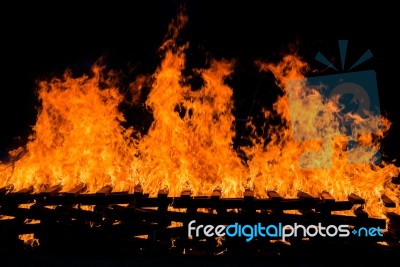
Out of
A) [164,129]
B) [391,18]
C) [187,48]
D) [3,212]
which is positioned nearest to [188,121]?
[164,129]

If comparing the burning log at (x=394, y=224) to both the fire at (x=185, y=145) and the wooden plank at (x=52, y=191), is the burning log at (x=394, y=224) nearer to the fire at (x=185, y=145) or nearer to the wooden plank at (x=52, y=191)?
the fire at (x=185, y=145)

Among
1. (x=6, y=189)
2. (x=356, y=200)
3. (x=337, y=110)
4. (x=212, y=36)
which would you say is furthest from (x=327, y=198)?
(x=212, y=36)

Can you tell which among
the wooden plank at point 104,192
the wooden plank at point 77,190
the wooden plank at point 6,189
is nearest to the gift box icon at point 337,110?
the wooden plank at point 104,192

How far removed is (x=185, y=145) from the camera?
5926 mm

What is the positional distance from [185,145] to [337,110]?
339cm

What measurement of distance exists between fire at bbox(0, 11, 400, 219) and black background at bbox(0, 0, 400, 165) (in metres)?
0.30

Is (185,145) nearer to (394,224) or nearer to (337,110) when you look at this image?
(394,224)

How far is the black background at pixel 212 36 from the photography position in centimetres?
746

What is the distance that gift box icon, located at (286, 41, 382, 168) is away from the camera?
706 cm

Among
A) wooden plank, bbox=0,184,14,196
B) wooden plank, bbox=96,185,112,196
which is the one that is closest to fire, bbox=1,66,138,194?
wooden plank, bbox=0,184,14,196

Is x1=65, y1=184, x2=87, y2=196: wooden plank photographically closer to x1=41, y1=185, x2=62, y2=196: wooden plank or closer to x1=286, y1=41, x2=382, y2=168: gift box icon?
x1=41, y1=185, x2=62, y2=196: wooden plank

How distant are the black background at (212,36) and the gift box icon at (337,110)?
11.9 inches

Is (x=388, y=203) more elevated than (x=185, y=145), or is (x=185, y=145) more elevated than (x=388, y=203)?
(x=185, y=145)

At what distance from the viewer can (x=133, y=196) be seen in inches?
164
